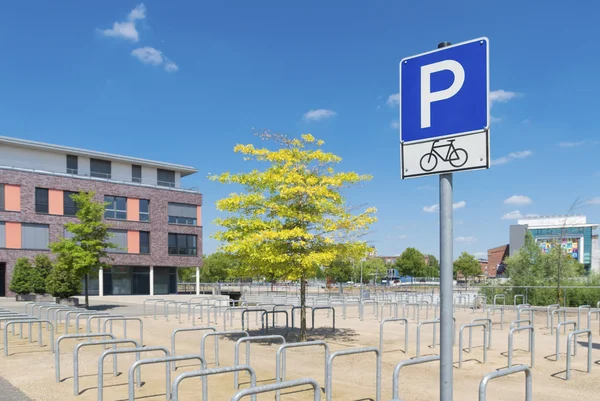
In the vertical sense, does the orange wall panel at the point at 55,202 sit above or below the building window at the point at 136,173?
below

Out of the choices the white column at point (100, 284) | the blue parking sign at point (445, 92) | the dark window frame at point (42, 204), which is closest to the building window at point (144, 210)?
the white column at point (100, 284)

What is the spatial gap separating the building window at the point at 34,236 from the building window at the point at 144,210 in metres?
8.22

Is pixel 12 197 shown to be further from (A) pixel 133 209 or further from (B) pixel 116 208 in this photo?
(A) pixel 133 209

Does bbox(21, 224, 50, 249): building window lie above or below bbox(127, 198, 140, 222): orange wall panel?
below

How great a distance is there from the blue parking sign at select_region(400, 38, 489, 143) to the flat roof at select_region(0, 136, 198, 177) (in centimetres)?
4587

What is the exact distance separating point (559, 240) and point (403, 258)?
7472cm

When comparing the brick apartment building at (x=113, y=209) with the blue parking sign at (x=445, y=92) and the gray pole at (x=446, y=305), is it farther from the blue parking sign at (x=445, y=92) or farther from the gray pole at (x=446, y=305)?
the gray pole at (x=446, y=305)

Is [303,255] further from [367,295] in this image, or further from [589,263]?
[589,263]

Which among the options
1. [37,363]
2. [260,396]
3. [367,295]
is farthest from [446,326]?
[367,295]

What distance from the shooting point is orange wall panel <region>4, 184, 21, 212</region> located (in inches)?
1597

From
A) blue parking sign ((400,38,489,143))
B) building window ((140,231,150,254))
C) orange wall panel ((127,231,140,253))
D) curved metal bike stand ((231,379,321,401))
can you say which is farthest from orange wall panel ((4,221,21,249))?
blue parking sign ((400,38,489,143))

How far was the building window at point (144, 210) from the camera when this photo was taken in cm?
4853

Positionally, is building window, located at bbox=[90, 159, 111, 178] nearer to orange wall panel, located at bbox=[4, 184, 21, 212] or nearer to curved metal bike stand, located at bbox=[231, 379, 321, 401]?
orange wall panel, located at bbox=[4, 184, 21, 212]

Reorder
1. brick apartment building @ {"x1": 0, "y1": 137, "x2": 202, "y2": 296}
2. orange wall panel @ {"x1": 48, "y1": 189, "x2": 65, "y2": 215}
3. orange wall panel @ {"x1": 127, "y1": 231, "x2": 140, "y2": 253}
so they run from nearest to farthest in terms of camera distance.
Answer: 1. brick apartment building @ {"x1": 0, "y1": 137, "x2": 202, "y2": 296}
2. orange wall panel @ {"x1": 48, "y1": 189, "x2": 65, "y2": 215}
3. orange wall panel @ {"x1": 127, "y1": 231, "x2": 140, "y2": 253}
